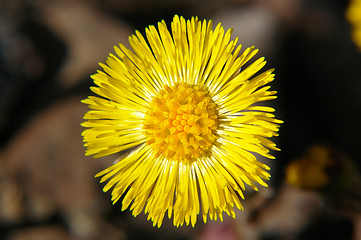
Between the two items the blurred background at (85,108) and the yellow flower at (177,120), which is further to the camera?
the blurred background at (85,108)
